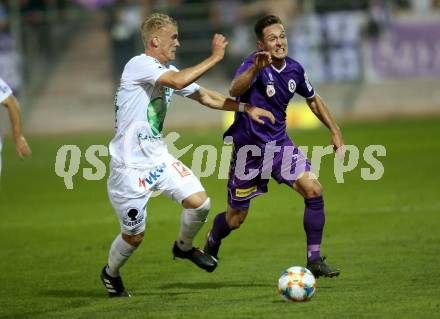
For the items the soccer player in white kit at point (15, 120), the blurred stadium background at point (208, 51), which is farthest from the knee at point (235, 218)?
the blurred stadium background at point (208, 51)

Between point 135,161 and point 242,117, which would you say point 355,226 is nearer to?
point 242,117

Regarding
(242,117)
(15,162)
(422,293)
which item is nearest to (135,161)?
(242,117)

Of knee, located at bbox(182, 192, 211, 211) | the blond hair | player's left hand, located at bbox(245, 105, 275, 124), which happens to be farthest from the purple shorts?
the blond hair

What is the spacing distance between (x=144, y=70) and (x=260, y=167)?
171 centimetres

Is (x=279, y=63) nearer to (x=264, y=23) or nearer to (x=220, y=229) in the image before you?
(x=264, y=23)

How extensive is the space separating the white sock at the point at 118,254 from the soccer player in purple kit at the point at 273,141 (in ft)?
4.56

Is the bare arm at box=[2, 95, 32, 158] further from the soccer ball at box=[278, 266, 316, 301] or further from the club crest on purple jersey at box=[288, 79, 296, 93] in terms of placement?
the soccer ball at box=[278, 266, 316, 301]

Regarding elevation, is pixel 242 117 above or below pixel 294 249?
above

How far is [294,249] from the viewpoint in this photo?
38.1 feet

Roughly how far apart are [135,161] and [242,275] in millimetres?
1819

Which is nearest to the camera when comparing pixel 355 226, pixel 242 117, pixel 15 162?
pixel 242 117

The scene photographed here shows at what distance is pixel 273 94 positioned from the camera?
9.81m

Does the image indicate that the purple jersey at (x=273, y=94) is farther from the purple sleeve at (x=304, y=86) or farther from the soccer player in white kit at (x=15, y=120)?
the soccer player in white kit at (x=15, y=120)

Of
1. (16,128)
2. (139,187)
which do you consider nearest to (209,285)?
(139,187)
